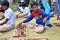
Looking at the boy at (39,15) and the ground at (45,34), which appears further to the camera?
the boy at (39,15)

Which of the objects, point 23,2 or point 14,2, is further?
A: point 14,2

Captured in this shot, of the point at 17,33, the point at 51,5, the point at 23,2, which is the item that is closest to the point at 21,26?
the point at 17,33

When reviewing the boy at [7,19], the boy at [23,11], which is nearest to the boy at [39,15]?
the boy at [7,19]

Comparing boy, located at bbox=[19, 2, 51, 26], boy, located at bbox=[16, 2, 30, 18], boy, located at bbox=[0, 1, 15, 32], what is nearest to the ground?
boy, located at bbox=[0, 1, 15, 32]

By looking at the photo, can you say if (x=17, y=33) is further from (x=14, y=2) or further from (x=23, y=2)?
(x=14, y=2)

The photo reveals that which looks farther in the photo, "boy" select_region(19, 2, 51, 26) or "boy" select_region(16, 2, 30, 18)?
"boy" select_region(16, 2, 30, 18)

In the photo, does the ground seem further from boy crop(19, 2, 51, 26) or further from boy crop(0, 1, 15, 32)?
boy crop(19, 2, 51, 26)

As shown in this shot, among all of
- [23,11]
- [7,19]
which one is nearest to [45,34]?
[7,19]

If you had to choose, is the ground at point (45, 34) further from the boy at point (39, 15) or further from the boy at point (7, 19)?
the boy at point (39, 15)

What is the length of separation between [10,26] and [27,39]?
637 millimetres

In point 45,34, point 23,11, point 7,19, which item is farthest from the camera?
point 23,11

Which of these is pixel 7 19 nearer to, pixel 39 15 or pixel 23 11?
pixel 39 15

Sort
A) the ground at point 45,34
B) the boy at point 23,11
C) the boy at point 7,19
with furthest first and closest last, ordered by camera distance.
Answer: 1. the boy at point 23,11
2. the boy at point 7,19
3. the ground at point 45,34

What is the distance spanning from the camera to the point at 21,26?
376cm
